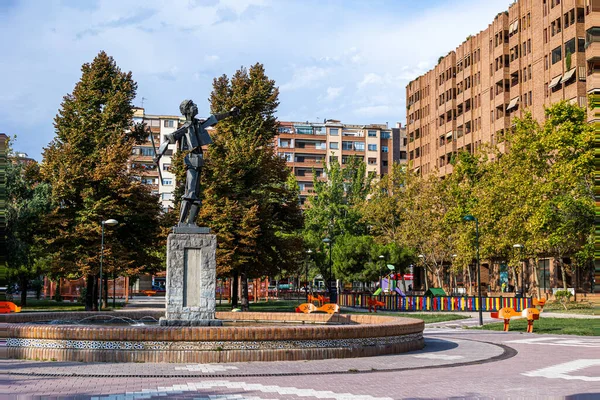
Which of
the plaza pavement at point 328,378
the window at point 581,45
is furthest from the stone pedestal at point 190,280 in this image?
the window at point 581,45

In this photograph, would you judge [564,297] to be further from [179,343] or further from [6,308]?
[179,343]

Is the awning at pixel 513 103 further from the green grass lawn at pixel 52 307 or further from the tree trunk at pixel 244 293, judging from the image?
the green grass lawn at pixel 52 307

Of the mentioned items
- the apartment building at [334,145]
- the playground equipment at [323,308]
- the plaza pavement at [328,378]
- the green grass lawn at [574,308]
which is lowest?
the green grass lawn at [574,308]

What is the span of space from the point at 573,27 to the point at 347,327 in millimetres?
50976

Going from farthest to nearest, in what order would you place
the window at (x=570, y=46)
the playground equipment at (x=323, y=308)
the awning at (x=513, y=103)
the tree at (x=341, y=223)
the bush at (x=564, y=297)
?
the awning at (x=513, y=103), the tree at (x=341, y=223), the window at (x=570, y=46), the bush at (x=564, y=297), the playground equipment at (x=323, y=308)

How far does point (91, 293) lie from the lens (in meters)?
42.1

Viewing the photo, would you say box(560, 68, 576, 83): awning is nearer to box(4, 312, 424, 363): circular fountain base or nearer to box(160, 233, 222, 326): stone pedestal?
box(4, 312, 424, 363): circular fountain base

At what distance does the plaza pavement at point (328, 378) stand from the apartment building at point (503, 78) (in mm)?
40421

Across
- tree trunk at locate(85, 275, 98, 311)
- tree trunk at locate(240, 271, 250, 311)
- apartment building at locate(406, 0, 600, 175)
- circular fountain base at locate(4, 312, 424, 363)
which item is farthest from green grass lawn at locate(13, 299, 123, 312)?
apartment building at locate(406, 0, 600, 175)

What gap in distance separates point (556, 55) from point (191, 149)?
52.8 metres

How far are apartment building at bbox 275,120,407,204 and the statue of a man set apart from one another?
333 ft

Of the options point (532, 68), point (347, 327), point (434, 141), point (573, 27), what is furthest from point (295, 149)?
point (347, 327)

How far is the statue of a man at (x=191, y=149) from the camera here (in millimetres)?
17000

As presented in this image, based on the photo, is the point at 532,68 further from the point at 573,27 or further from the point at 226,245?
the point at 226,245
